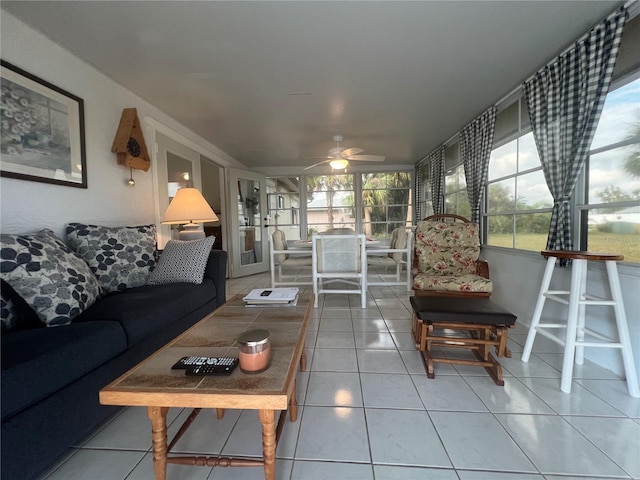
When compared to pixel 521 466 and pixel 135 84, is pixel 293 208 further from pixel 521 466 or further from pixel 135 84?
pixel 521 466

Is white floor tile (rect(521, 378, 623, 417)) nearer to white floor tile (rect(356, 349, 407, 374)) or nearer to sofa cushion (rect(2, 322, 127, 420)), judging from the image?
white floor tile (rect(356, 349, 407, 374))

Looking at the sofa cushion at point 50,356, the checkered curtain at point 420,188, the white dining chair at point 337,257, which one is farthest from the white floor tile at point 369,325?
the checkered curtain at point 420,188

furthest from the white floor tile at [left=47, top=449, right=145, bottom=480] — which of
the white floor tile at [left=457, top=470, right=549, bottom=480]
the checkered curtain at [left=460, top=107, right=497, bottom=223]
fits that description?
the checkered curtain at [left=460, top=107, right=497, bottom=223]

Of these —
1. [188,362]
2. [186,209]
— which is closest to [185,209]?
[186,209]

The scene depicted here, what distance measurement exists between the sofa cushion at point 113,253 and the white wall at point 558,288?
323cm

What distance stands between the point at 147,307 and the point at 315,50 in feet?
6.95

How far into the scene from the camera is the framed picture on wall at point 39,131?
1.62 metres

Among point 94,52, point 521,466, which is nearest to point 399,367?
point 521,466

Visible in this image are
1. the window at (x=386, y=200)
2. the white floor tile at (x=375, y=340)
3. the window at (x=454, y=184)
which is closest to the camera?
the white floor tile at (x=375, y=340)

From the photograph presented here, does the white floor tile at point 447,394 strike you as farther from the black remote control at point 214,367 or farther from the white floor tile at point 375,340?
the black remote control at point 214,367

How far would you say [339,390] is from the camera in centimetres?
154

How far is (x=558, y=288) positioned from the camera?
2.15 metres

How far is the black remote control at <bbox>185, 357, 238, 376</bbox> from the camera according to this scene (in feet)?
2.87

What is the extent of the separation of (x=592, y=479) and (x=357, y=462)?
2.82ft
